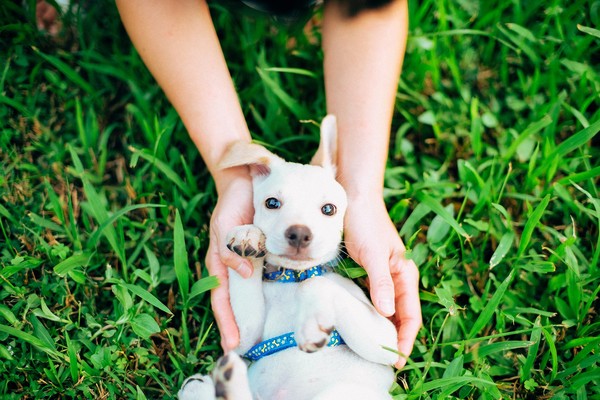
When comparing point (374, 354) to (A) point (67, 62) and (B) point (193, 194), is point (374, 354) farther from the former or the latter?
(A) point (67, 62)

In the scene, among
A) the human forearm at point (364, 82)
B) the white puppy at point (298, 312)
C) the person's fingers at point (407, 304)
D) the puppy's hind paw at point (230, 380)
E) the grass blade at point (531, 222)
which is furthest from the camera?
the human forearm at point (364, 82)

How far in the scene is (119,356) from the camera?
292 centimetres

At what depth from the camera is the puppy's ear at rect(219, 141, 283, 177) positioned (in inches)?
108

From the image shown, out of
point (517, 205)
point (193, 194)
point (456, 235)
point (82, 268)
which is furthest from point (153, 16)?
point (517, 205)

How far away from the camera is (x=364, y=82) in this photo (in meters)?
3.23

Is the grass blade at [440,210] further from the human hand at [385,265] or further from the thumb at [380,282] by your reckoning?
the thumb at [380,282]

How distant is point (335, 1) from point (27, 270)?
2.44 metres

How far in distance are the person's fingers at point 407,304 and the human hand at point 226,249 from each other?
0.80 meters

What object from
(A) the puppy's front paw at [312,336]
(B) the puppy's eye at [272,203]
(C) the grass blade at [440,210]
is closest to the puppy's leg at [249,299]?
(B) the puppy's eye at [272,203]

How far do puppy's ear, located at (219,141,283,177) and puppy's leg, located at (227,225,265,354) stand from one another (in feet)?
1.16

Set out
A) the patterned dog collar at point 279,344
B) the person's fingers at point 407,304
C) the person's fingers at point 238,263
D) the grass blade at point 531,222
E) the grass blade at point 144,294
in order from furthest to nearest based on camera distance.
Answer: the grass blade at point 531,222 → the grass blade at point 144,294 → the person's fingers at point 407,304 → the person's fingers at point 238,263 → the patterned dog collar at point 279,344

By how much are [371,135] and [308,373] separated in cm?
138

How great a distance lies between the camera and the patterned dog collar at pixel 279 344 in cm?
249

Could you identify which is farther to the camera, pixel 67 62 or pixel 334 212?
pixel 67 62
